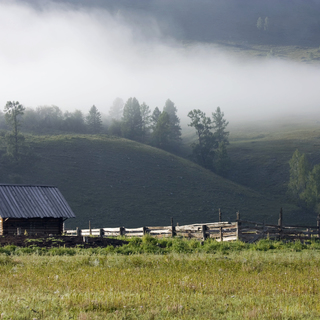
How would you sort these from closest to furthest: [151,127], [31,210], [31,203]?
1. [31,210]
2. [31,203]
3. [151,127]

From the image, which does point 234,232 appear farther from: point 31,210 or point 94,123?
point 94,123

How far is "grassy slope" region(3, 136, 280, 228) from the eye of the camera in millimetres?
71625

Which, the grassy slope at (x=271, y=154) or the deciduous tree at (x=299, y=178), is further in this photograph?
the grassy slope at (x=271, y=154)

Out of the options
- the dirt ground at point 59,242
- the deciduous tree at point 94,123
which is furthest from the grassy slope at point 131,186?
the dirt ground at point 59,242

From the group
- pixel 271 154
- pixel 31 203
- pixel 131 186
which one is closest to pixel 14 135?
pixel 131 186

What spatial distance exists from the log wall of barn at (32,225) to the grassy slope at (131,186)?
93.8ft

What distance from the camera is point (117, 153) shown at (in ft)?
324

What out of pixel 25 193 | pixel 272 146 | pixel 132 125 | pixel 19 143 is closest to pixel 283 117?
pixel 272 146

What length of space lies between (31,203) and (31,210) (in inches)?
36.4

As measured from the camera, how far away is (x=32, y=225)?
3400 cm

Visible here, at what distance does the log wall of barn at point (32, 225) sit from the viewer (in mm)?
32875

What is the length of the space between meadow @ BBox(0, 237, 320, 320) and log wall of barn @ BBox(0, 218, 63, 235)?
1989 cm

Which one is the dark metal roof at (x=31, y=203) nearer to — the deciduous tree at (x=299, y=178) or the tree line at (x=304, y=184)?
the tree line at (x=304, y=184)

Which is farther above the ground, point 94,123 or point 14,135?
point 94,123
